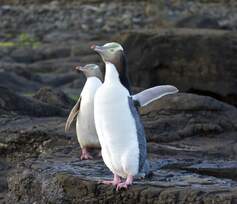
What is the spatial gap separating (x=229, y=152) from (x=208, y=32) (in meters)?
7.42

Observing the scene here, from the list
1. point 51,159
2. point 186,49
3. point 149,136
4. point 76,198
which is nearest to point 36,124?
point 149,136

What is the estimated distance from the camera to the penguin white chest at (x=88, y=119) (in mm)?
9656

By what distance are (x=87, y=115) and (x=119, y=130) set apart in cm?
226

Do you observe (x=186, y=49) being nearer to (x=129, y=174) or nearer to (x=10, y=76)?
(x=10, y=76)

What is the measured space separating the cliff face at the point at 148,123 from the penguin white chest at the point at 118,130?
0.64 feet

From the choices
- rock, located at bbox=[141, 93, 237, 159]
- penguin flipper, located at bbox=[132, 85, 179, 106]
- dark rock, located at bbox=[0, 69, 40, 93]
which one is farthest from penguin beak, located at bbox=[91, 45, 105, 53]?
dark rock, located at bbox=[0, 69, 40, 93]

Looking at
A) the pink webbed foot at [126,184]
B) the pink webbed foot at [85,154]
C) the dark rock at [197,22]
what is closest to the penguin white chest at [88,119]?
the pink webbed foot at [85,154]

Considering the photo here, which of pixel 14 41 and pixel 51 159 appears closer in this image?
pixel 51 159

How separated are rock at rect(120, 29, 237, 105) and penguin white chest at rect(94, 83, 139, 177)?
904 cm

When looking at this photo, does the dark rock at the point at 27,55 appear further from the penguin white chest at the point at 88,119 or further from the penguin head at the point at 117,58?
the penguin head at the point at 117,58

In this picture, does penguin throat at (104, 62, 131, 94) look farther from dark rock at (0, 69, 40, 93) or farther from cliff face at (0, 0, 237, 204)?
dark rock at (0, 69, 40, 93)

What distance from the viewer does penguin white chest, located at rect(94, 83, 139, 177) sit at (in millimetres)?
7609

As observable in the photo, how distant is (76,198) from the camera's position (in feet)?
26.2

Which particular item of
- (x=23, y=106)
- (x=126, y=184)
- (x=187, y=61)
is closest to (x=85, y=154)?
(x=126, y=184)
